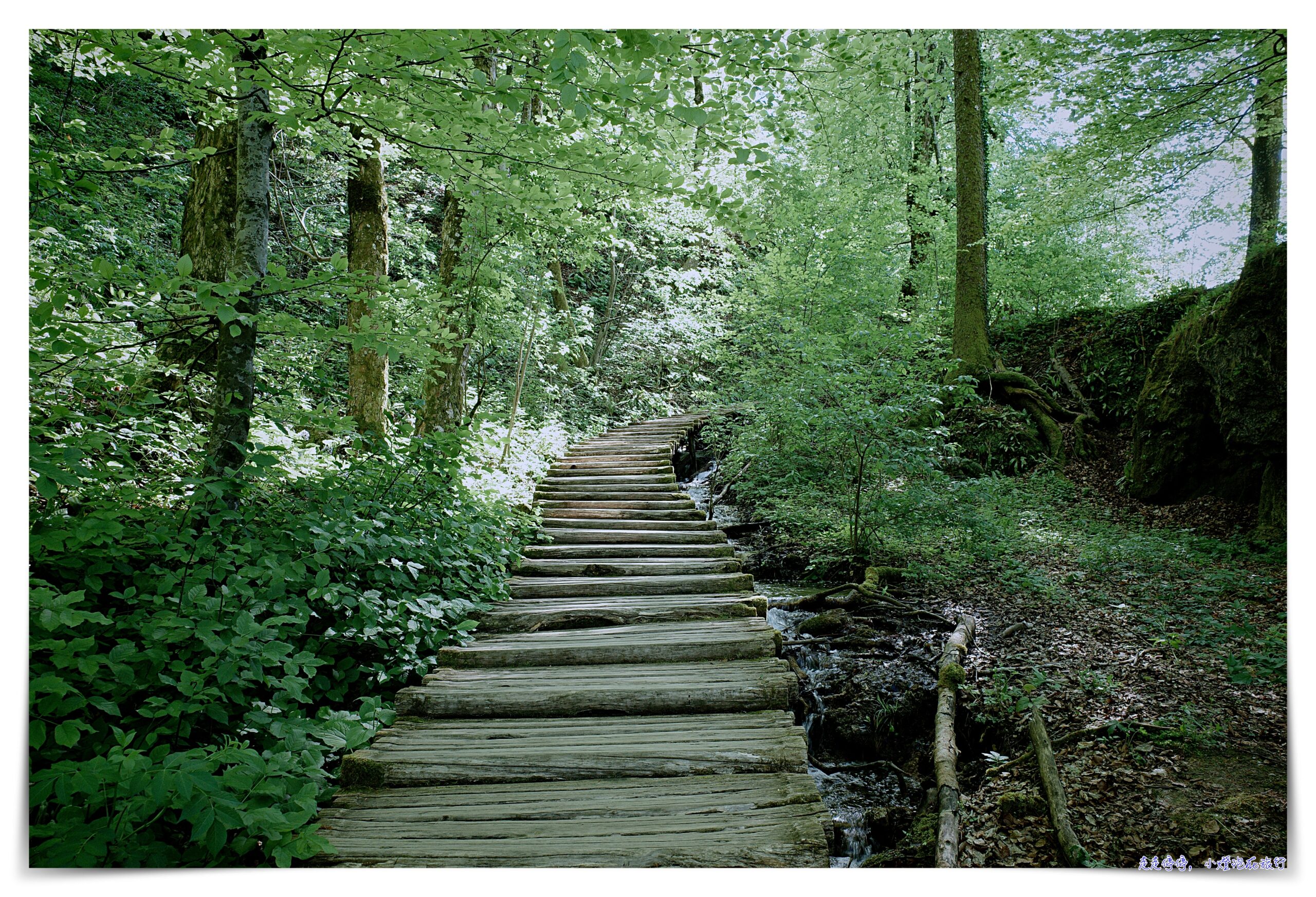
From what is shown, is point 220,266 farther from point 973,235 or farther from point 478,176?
point 973,235

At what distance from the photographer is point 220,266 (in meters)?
4.63

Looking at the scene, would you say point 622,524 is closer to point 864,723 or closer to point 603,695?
point 864,723

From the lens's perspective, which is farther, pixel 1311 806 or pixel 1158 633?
pixel 1158 633

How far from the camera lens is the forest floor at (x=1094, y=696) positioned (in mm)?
2361

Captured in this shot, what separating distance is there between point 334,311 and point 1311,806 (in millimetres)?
10351

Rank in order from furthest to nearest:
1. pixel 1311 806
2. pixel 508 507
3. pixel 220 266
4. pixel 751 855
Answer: pixel 508 507 → pixel 220 266 → pixel 1311 806 → pixel 751 855

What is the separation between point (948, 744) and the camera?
3137 millimetres

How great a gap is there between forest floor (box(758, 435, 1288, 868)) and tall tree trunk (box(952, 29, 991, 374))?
3.28 meters

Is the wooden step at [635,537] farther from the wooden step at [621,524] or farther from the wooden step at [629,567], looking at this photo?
the wooden step at [629,567]

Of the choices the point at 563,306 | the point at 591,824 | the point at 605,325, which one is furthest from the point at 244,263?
the point at 605,325

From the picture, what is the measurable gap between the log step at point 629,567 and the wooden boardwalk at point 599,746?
0.43 ft

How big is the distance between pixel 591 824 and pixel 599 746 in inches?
18.3
